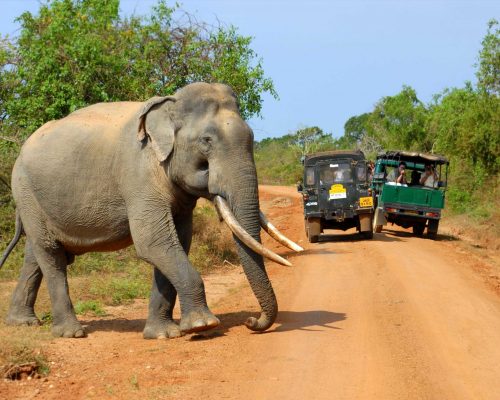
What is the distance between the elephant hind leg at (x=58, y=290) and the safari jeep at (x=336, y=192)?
1213 cm

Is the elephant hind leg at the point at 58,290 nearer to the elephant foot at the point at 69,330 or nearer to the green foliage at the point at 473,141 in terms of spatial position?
the elephant foot at the point at 69,330

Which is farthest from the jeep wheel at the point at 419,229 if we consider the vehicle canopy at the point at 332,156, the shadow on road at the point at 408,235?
the vehicle canopy at the point at 332,156

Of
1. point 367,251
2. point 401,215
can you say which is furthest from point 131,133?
point 401,215

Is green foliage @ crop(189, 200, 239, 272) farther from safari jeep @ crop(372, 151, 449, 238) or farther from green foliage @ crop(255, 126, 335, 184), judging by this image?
green foliage @ crop(255, 126, 335, 184)

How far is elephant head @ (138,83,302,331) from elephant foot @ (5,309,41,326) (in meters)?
2.95

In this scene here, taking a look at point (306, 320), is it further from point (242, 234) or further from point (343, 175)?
point (343, 175)

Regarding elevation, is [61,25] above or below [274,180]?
above

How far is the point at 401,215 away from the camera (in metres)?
24.6

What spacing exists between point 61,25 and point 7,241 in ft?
15.8

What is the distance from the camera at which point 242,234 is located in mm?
9445

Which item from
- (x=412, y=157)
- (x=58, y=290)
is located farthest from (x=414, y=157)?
(x=58, y=290)

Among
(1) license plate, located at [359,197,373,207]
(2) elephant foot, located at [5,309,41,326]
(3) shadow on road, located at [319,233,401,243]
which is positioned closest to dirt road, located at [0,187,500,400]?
(2) elephant foot, located at [5,309,41,326]

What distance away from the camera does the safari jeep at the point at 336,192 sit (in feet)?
75.0

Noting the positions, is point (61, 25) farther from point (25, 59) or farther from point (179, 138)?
point (179, 138)
